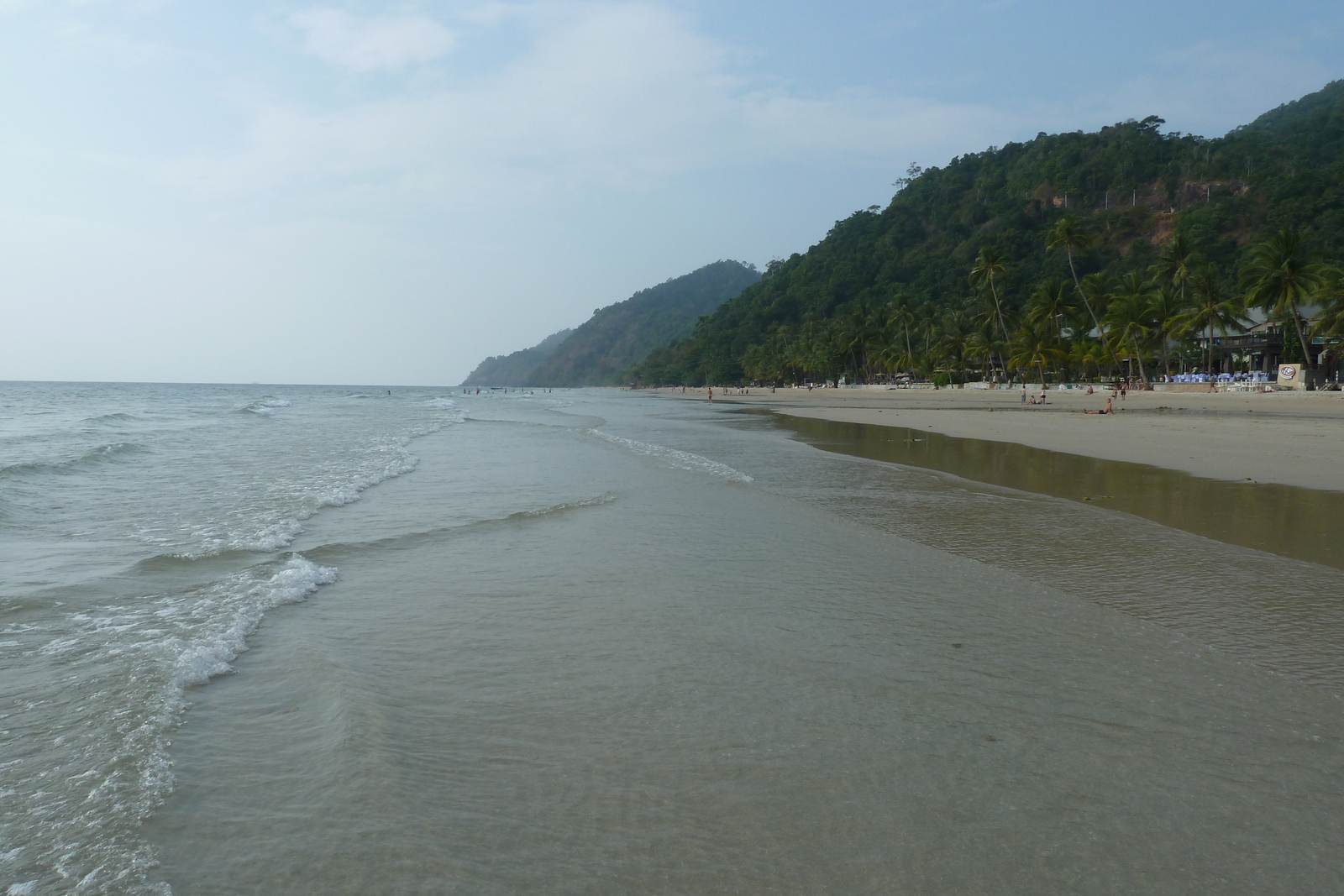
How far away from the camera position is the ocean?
267 cm

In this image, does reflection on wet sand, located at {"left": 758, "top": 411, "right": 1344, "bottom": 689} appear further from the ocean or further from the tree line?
the tree line

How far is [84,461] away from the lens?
605 inches

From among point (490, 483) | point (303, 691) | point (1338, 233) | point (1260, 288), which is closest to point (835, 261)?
point (1338, 233)

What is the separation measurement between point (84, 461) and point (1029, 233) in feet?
345

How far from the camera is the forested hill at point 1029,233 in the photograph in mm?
73500

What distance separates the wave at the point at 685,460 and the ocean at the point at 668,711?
17.4 ft

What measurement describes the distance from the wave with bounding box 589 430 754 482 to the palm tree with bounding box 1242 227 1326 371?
41544mm

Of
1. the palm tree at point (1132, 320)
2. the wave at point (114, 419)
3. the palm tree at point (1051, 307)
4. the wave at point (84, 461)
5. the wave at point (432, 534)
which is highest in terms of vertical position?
the palm tree at point (1051, 307)

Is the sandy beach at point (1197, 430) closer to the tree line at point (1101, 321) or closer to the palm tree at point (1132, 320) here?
the tree line at point (1101, 321)

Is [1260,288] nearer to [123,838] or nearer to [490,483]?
[490,483]

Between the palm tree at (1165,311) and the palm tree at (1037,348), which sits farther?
the palm tree at (1037,348)

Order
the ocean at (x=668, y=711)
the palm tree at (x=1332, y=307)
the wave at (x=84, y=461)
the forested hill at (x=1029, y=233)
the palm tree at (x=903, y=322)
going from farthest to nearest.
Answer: the palm tree at (x=903, y=322) → the forested hill at (x=1029, y=233) → the palm tree at (x=1332, y=307) → the wave at (x=84, y=461) → the ocean at (x=668, y=711)

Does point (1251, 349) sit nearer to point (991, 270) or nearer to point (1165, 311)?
point (1165, 311)

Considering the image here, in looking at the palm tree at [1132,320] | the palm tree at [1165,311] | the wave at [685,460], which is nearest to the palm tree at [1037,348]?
the palm tree at [1132,320]
